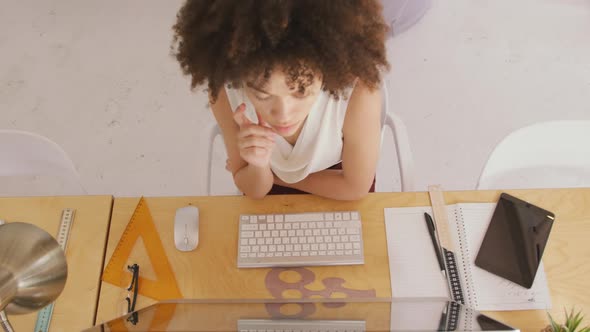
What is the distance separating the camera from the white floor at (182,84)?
6.96ft

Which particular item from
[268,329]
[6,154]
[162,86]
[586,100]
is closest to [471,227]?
[268,329]

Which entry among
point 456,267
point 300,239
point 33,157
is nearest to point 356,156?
point 300,239

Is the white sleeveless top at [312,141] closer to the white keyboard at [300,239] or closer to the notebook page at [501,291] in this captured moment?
the white keyboard at [300,239]

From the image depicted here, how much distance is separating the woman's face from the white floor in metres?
1.11

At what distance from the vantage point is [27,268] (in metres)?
0.77

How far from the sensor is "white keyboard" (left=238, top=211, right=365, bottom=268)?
117 centimetres

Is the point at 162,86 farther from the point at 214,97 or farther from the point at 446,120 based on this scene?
the point at 214,97

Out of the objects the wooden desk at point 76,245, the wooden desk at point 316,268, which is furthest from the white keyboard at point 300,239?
the wooden desk at point 76,245

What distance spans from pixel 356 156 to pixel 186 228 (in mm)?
451

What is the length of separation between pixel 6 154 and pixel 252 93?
0.84m

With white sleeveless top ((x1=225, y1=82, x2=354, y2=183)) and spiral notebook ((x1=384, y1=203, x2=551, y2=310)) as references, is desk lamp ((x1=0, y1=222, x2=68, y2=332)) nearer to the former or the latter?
white sleeveless top ((x1=225, y1=82, x2=354, y2=183))

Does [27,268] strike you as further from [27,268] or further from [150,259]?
[150,259]

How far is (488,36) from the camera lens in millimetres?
2379

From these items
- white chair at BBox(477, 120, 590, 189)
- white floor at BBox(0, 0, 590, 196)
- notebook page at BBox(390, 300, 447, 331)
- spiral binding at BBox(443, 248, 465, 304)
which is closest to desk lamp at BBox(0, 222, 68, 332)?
notebook page at BBox(390, 300, 447, 331)
